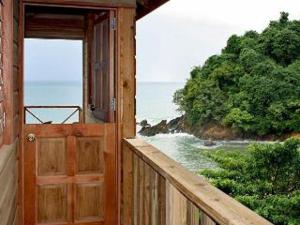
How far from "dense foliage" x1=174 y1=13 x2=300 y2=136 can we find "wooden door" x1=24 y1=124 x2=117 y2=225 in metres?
26.0

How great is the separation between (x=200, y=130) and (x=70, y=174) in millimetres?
31509

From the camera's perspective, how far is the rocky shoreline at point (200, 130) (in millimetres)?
31062

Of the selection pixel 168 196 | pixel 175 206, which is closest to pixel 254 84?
pixel 168 196

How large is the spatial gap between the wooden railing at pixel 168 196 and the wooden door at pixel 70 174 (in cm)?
18

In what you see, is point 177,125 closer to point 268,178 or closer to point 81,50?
point 268,178

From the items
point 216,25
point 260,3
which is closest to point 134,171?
point 260,3

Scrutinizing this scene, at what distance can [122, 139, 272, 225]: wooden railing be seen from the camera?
137 centimetres

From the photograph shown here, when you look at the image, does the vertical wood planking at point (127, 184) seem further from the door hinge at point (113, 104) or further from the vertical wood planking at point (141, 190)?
the vertical wood planking at point (141, 190)

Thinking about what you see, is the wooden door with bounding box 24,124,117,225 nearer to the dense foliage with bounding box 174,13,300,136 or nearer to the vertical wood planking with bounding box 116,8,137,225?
the vertical wood planking with bounding box 116,8,137,225

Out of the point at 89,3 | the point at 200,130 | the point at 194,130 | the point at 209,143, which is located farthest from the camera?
the point at 194,130

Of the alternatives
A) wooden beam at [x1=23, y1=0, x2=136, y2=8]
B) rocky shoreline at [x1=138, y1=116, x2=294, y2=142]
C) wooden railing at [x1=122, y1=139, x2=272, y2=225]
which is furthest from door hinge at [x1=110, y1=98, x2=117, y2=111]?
rocky shoreline at [x1=138, y1=116, x2=294, y2=142]

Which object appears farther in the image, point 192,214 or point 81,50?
point 81,50

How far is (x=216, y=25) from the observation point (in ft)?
156

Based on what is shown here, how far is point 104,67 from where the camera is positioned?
3725mm
